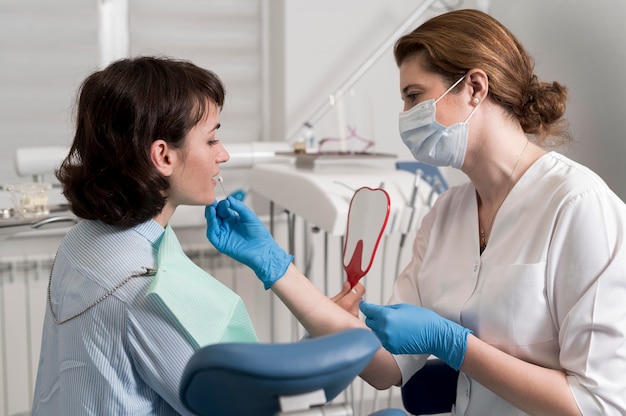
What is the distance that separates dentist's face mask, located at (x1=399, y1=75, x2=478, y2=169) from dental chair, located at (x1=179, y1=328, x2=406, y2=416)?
701 mm

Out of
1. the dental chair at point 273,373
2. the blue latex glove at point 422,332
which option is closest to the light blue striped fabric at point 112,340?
the dental chair at point 273,373

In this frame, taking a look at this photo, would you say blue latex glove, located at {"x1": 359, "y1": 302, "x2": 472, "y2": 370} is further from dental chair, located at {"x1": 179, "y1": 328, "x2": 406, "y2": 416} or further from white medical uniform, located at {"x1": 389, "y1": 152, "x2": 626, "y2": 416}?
dental chair, located at {"x1": 179, "y1": 328, "x2": 406, "y2": 416}

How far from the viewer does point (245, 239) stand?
4.59ft

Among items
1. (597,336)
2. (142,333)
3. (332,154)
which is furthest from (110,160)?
(332,154)

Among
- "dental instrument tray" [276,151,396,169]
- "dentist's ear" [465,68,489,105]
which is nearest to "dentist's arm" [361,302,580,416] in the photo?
"dentist's ear" [465,68,489,105]

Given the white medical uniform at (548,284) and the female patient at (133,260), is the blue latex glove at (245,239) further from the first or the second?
the white medical uniform at (548,284)

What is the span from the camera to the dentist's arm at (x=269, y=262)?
135cm

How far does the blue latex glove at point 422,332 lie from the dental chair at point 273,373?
0.51 m

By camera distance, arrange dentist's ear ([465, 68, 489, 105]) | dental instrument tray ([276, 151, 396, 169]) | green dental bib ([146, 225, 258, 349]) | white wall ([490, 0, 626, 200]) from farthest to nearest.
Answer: dental instrument tray ([276, 151, 396, 169]) < white wall ([490, 0, 626, 200]) < dentist's ear ([465, 68, 489, 105]) < green dental bib ([146, 225, 258, 349])

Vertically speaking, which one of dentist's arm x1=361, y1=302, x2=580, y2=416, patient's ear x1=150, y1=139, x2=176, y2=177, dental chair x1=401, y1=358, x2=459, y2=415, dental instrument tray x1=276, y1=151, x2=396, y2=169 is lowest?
dental chair x1=401, y1=358, x2=459, y2=415

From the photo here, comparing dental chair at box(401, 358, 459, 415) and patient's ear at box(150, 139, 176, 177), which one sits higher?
patient's ear at box(150, 139, 176, 177)

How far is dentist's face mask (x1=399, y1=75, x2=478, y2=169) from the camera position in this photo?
136 cm

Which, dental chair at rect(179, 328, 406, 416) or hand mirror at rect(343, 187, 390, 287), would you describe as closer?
dental chair at rect(179, 328, 406, 416)

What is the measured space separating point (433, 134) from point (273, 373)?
0.80 metres
